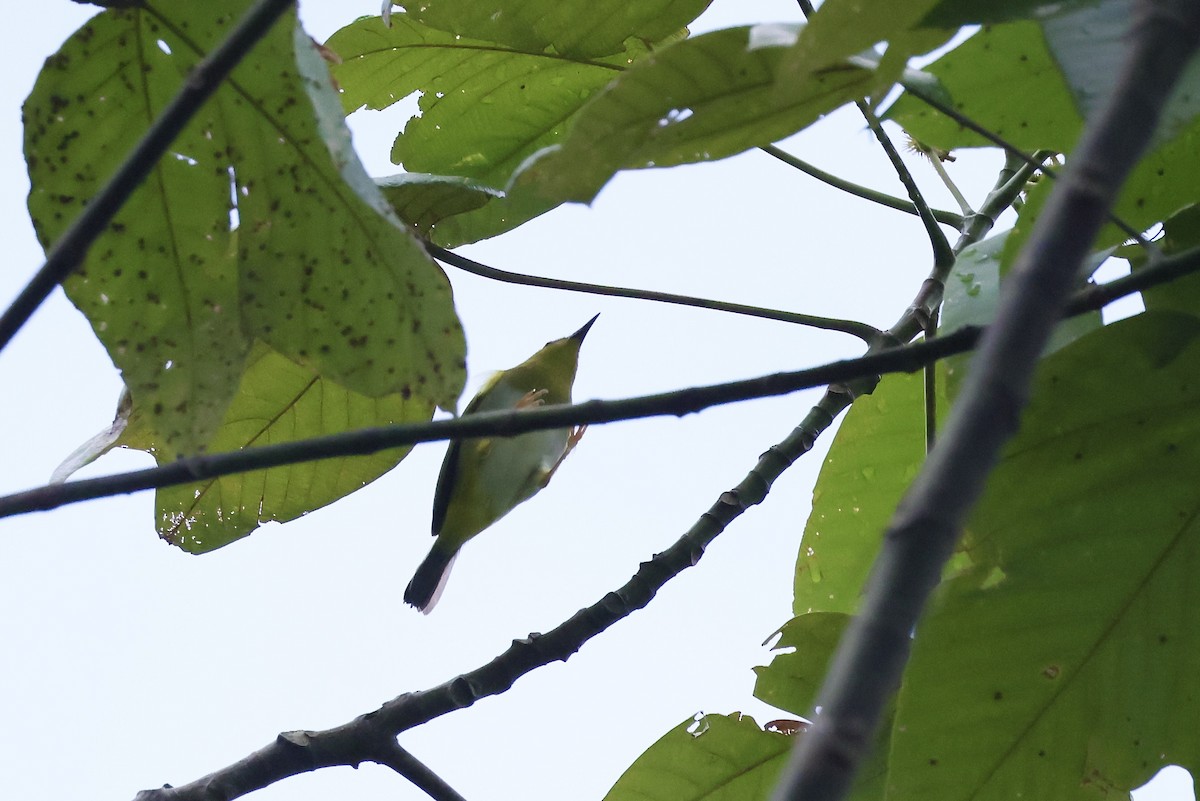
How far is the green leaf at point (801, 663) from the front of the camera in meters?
1.18

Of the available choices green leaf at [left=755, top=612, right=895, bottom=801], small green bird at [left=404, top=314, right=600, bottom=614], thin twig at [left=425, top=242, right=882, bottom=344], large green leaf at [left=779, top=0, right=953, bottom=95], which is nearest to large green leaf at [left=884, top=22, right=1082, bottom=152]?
large green leaf at [left=779, top=0, right=953, bottom=95]

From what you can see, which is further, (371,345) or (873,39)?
(371,345)

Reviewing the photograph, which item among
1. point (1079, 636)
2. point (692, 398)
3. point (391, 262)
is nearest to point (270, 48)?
point (391, 262)

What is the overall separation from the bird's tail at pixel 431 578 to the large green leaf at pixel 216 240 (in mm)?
1378

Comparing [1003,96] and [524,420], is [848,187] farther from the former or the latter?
[524,420]

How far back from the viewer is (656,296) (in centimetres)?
122

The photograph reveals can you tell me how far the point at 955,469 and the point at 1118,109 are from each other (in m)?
0.14

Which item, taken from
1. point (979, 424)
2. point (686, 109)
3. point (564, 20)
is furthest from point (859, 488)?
point (979, 424)

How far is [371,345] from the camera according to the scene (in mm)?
852

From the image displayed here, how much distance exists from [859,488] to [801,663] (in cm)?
24

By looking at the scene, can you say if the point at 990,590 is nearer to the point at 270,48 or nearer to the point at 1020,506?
the point at 1020,506

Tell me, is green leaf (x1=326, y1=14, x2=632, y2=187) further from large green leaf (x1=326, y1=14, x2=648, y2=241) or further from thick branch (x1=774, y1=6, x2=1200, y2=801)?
thick branch (x1=774, y1=6, x2=1200, y2=801)

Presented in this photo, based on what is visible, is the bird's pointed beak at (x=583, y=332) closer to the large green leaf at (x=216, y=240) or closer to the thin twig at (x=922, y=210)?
the thin twig at (x=922, y=210)

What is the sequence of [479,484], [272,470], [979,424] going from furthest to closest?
[479,484] < [272,470] < [979,424]
